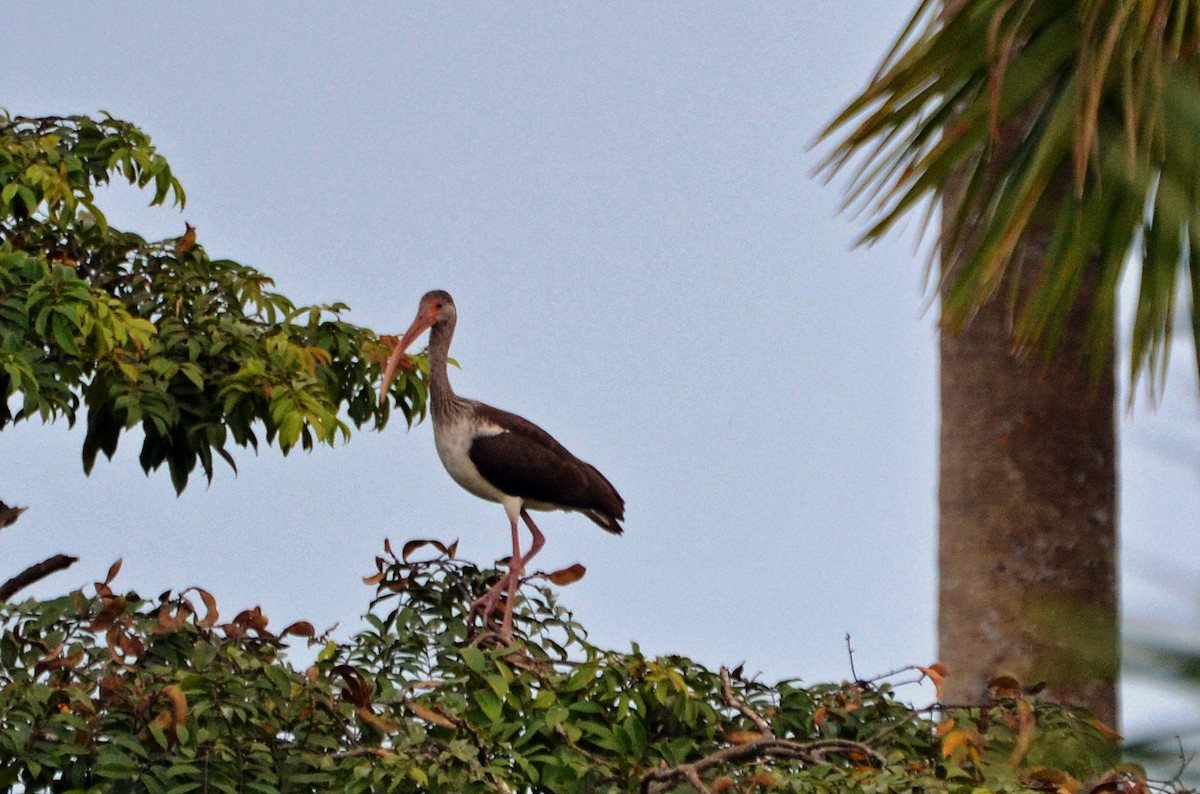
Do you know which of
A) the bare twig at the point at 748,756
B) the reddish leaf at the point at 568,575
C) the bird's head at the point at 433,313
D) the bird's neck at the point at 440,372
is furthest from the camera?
the bird's head at the point at 433,313

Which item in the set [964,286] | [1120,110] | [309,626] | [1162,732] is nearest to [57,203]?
[309,626]

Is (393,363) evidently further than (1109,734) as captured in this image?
Yes

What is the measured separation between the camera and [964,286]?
551 centimetres

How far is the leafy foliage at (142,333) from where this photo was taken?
6262 millimetres

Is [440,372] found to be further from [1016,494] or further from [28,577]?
[1016,494]

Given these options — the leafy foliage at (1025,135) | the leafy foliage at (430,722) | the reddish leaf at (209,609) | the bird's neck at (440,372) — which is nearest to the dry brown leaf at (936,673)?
the leafy foliage at (430,722)

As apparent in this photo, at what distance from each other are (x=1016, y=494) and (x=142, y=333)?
3.35 m

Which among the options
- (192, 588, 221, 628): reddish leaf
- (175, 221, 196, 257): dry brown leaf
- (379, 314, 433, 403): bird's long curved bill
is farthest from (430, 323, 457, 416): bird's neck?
(192, 588, 221, 628): reddish leaf

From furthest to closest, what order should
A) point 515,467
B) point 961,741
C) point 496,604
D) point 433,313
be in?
1. point 433,313
2. point 515,467
3. point 496,604
4. point 961,741

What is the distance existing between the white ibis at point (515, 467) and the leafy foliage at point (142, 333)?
46cm

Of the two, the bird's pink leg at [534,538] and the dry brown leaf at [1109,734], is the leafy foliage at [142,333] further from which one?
the dry brown leaf at [1109,734]

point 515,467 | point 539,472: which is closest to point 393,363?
→ point 515,467

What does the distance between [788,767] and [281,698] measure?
1.54m

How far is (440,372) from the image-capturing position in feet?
27.5
